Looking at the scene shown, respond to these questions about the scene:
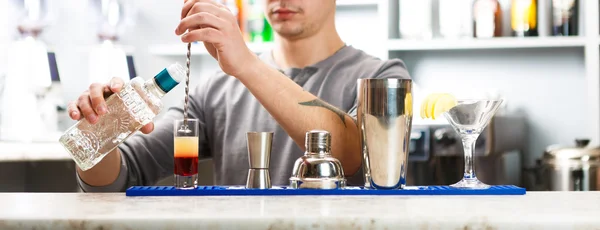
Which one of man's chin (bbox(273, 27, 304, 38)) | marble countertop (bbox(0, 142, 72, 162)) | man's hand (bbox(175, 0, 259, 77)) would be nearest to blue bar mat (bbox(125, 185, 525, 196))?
man's hand (bbox(175, 0, 259, 77))

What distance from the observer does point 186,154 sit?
108 cm

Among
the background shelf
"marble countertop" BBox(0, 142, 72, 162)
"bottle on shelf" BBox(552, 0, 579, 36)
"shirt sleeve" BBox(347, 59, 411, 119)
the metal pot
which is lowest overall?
the metal pot

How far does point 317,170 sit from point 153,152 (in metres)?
0.77

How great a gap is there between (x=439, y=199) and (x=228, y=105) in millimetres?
965

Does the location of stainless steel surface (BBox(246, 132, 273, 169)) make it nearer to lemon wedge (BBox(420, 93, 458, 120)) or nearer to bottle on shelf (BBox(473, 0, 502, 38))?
lemon wedge (BBox(420, 93, 458, 120))

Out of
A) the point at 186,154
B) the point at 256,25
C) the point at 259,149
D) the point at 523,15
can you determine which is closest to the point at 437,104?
the point at 259,149

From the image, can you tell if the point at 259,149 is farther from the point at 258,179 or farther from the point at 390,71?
the point at 390,71

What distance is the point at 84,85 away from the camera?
3.45 m

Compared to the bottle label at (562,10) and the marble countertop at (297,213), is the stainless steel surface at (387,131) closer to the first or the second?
the marble countertop at (297,213)

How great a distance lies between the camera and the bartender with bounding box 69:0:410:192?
135 centimetres

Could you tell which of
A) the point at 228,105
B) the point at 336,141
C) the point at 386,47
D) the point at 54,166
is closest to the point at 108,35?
the point at 54,166

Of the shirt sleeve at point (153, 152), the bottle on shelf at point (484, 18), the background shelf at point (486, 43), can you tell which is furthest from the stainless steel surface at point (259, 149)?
the bottle on shelf at point (484, 18)

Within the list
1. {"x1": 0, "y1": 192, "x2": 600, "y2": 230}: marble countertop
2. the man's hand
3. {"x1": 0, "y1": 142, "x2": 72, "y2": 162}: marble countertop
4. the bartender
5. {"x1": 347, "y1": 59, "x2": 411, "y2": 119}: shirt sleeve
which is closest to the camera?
{"x1": 0, "y1": 192, "x2": 600, "y2": 230}: marble countertop

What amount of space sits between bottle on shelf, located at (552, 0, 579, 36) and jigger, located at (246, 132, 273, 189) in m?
2.18
